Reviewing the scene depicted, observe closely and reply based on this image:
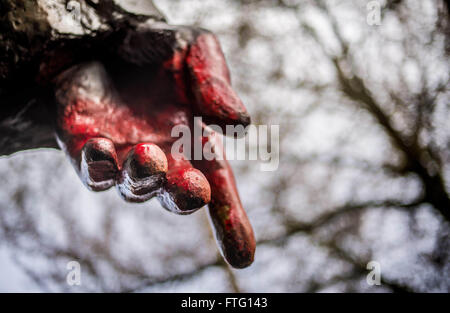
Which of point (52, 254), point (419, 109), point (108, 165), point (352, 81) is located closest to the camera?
point (108, 165)

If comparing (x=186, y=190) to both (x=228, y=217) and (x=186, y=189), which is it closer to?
(x=186, y=189)

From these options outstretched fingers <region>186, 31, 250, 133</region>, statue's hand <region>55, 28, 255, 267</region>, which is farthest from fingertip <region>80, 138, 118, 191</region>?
outstretched fingers <region>186, 31, 250, 133</region>

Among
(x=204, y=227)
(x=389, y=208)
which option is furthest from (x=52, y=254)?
(x=389, y=208)

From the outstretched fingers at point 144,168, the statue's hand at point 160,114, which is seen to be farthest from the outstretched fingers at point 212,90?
the outstretched fingers at point 144,168

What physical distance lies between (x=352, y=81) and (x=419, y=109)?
0.37 meters

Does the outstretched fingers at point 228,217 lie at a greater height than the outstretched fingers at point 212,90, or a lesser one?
lesser

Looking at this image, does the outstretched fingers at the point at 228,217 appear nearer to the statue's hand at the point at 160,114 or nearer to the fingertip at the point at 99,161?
the statue's hand at the point at 160,114

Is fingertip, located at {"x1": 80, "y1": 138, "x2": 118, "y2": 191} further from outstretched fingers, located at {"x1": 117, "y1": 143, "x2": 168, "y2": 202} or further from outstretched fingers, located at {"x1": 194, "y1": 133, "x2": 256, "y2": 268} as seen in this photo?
outstretched fingers, located at {"x1": 194, "y1": 133, "x2": 256, "y2": 268}

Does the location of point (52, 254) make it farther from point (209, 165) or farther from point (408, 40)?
point (408, 40)

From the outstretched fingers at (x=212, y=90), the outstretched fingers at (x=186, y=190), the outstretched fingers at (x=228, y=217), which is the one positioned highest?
the outstretched fingers at (x=212, y=90)

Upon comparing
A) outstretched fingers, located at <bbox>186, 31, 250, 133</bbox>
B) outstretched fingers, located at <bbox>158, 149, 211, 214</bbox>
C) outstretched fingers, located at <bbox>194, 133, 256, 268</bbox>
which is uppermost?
outstretched fingers, located at <bbox>186, 31, 250, 133</bbox>

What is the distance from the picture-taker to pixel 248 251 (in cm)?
42

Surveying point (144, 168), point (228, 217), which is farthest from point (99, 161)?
point (228, 217)

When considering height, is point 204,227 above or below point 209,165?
below
